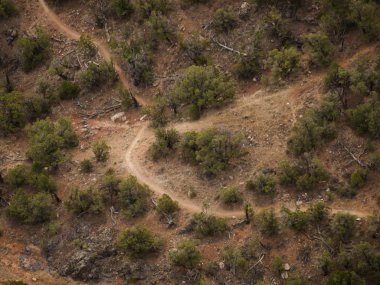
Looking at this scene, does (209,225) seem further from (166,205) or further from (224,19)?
(224,19)

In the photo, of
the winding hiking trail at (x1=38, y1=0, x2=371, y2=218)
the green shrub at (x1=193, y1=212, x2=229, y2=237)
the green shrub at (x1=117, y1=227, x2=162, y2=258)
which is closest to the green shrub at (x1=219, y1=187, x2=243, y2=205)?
the winding hiking trail at (x1=38, y1=0, x2=371, y2=218)

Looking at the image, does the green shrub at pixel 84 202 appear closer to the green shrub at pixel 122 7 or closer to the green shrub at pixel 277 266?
the green shrub at pixel 277 266

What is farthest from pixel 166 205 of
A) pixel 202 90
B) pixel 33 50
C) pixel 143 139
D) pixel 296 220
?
pixel 33 50

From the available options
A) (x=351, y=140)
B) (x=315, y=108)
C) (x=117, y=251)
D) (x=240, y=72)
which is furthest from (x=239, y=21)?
(x=117, y=251)

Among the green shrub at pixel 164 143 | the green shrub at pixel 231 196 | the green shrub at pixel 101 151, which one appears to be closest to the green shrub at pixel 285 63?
the green shrub at pixel 164 143

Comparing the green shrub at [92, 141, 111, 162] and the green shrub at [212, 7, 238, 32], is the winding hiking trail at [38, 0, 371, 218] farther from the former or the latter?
the green shrub at [212, 7, 238, 32]

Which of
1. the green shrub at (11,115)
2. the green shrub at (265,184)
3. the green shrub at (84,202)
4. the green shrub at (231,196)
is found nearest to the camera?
the green shrub at (265,184)

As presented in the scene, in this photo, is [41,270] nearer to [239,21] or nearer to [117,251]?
[117,251]
